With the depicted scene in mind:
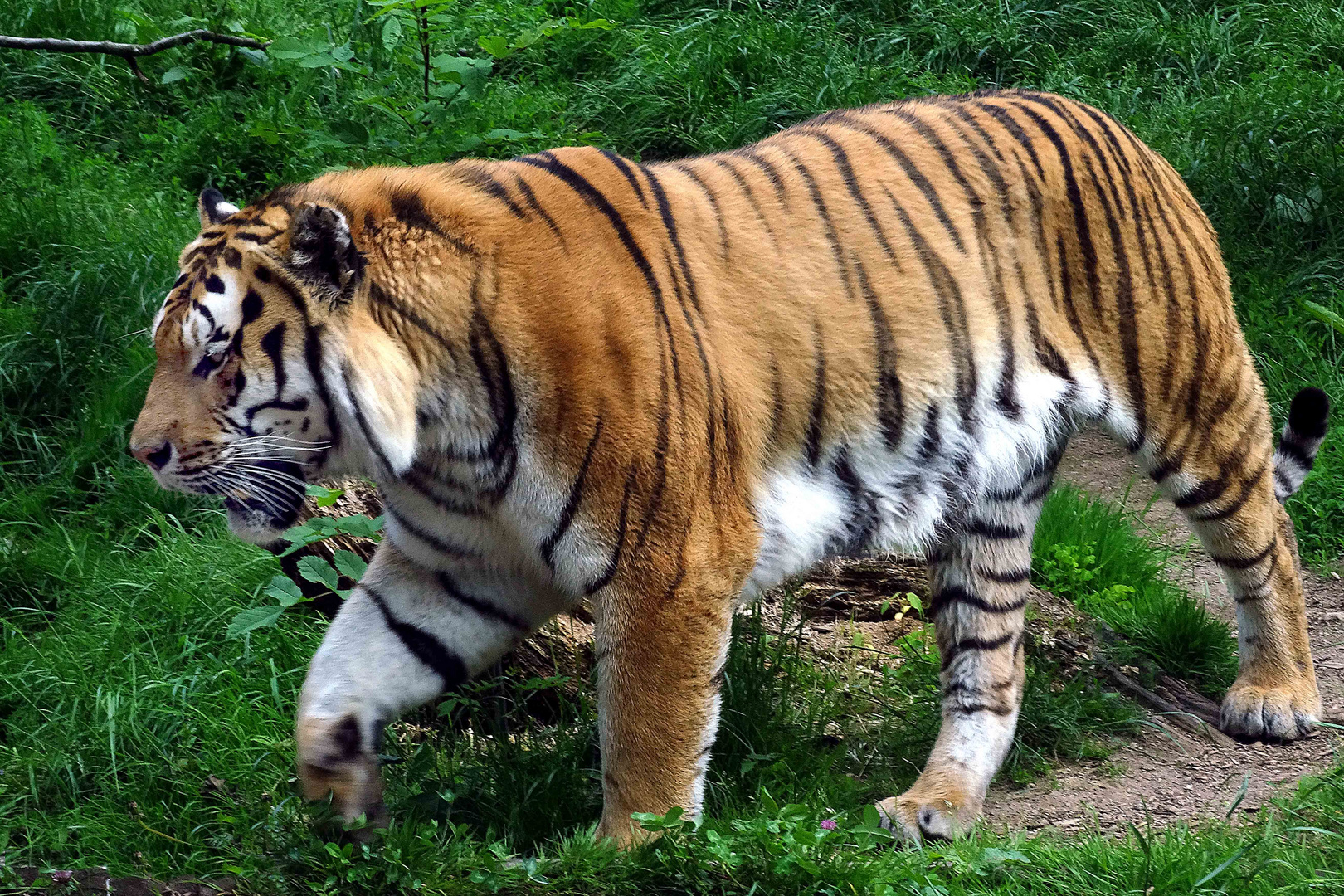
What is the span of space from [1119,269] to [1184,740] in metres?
1.42

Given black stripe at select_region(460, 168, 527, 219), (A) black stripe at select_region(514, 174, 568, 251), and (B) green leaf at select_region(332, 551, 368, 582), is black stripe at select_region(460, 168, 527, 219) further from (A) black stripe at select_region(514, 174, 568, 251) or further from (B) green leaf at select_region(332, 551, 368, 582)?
(B) green leaf at select_region(332, 551, 368, 582)

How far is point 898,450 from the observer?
349 centimetres

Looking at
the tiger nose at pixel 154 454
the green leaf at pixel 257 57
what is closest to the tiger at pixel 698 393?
the tiger nose at pixel 154 454

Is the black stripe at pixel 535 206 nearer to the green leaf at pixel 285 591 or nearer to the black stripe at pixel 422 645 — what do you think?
the black stripe at pixel 422 645

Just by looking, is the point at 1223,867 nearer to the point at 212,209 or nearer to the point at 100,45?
the point at 212,209

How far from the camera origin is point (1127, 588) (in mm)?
4668

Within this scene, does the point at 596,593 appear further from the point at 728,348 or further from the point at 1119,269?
the point at 1119,269

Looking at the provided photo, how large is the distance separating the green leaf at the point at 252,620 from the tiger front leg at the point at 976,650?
1633mm

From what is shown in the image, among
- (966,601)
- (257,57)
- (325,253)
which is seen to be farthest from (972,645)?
(257,57)

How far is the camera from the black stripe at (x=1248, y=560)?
13.6 feet

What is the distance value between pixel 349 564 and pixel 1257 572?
2.62 m

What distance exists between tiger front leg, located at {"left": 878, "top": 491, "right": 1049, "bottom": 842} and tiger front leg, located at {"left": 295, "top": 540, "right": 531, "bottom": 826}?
1.16 meters

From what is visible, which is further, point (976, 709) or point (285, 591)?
point (976, 709)

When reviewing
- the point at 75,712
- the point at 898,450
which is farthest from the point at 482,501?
the point at 75,712
